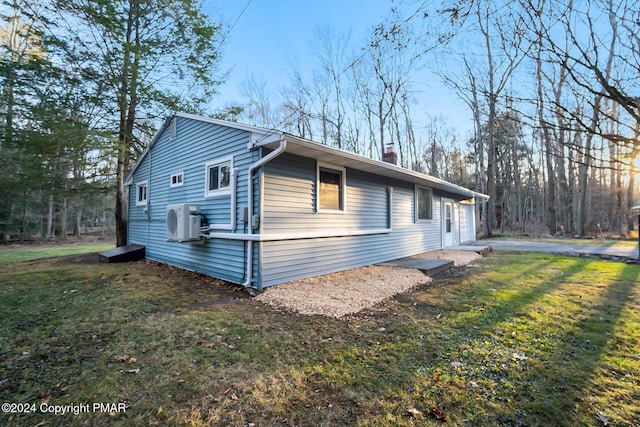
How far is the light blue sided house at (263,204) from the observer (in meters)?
5.28

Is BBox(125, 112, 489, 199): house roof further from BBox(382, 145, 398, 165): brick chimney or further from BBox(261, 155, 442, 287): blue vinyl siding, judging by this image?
BBox(382, 145, 398, 165): brick chimney

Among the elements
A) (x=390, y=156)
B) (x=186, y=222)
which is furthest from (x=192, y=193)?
(x=390, y=156)

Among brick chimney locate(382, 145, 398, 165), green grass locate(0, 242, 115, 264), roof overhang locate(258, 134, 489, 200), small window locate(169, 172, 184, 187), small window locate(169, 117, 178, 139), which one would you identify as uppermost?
small window locate(169, 117, 178, 139)

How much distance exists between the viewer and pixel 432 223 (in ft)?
35.9

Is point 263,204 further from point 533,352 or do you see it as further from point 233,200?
point 533,352

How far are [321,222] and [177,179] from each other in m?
4.21

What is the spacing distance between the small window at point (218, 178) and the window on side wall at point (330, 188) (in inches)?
74.1

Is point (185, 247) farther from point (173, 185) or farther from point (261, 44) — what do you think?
point (261, 44)

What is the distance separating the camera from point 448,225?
12.4 metres

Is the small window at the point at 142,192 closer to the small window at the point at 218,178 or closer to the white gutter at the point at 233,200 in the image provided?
the small window at the point at 218,178

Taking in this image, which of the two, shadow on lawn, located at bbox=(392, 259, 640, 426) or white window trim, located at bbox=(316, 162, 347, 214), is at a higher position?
white window trim, located at bbox=(316, 162, 347, 214)

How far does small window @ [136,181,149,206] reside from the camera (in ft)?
30.1

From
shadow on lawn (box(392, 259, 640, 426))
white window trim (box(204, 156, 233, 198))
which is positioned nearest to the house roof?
white window trim (box(204, 156, 233, 198))

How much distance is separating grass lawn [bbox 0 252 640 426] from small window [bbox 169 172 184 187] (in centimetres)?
321
